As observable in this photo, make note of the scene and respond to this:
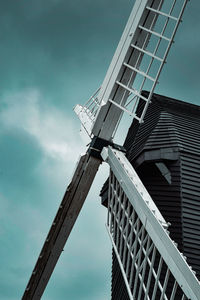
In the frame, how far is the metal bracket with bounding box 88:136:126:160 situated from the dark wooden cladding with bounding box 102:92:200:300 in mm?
1134

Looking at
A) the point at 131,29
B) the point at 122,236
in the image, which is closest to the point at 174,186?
the point at 122,236

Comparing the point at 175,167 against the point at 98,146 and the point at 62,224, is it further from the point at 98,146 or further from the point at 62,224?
the point at 62,224

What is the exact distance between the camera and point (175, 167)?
11328 millimetres

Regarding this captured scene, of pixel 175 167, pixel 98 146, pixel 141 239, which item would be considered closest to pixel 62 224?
pixel 98 146

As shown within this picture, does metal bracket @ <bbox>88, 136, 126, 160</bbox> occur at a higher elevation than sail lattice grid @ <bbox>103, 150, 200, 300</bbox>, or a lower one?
higher

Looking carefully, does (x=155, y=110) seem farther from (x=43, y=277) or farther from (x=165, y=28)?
(x=43, y=277)

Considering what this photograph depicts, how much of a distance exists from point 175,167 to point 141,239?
274cm

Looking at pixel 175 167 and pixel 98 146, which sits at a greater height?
pixel 175 167

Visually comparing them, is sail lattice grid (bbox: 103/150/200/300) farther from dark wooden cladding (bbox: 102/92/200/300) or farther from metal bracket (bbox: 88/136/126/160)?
dark wooden cladding (bbox: 102/92/200/300)

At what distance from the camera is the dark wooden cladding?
1060 cm

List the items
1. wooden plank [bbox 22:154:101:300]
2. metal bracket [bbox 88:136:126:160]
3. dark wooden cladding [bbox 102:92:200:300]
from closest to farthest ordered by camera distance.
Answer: dark wooden cladding [bbox 102:92:200:300]
metal bracket [bbox 88:136:126:160]
wooden plank [bbox 22:154:101:300]

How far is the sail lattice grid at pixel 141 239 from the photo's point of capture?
7059mm

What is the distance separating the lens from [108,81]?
1096cm

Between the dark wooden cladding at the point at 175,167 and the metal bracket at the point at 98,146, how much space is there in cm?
113
